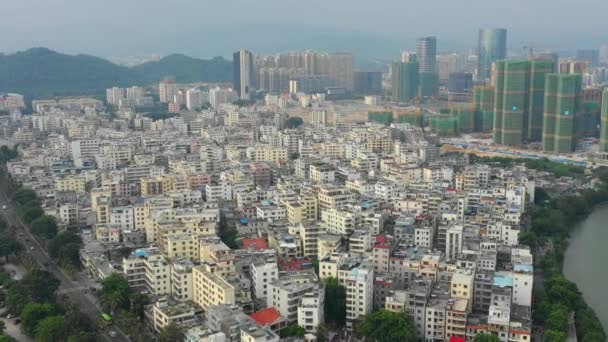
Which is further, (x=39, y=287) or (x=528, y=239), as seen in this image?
(x=528, y=239)

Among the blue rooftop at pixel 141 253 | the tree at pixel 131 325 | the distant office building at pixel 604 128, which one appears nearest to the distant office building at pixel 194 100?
the distant office building at pixel 604 128

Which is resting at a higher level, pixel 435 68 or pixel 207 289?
pixel 435 68

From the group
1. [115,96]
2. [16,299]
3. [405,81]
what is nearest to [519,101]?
[405,81]

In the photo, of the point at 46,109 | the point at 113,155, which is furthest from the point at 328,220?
the point at 46,109

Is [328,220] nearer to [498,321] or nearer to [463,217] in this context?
[463,217]

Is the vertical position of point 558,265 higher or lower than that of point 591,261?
higher

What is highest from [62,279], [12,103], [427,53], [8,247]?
[427,53]

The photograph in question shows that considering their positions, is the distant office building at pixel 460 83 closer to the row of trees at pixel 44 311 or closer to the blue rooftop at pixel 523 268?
the blue rooftop at pixel 523 268

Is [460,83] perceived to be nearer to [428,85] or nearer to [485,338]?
[428,85]
